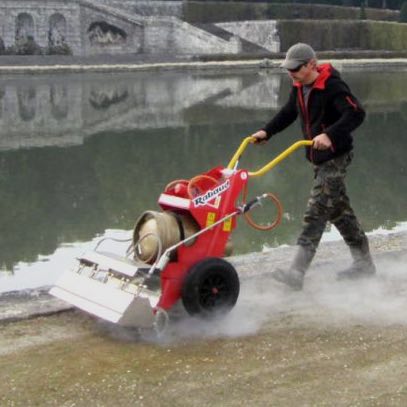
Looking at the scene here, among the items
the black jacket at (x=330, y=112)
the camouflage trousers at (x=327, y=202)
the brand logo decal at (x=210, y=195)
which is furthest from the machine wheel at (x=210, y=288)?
the black jacket at (x=330, y=112)

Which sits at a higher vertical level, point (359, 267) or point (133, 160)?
point (359, 267)

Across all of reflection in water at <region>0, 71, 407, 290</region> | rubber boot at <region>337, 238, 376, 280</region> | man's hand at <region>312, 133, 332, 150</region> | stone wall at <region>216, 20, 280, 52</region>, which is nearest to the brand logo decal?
man's hand at <region>312, 133, 332, 150</region>

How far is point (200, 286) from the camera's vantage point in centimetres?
509

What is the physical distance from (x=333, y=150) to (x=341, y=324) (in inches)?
45.6

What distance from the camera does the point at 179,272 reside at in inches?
201

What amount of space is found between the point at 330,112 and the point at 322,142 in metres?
0.31

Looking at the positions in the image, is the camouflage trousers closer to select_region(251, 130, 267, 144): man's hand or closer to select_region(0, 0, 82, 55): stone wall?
select_region(251, 130, 267, 144): man's hand

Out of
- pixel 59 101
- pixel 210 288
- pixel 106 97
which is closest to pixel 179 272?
pixel 210 288

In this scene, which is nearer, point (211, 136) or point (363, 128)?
point (211, 136)

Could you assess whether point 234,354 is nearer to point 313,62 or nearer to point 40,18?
point 313,62

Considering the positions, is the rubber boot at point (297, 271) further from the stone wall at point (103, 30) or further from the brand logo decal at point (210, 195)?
the stone wall at point (103, 30)

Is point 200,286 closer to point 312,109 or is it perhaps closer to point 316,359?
point 316,359

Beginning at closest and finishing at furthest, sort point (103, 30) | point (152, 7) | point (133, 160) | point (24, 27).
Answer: point (133, 160) < point (24, 27) < point (103, 30) < point (152, 7)

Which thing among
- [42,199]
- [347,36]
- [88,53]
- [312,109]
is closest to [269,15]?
[347,36]
